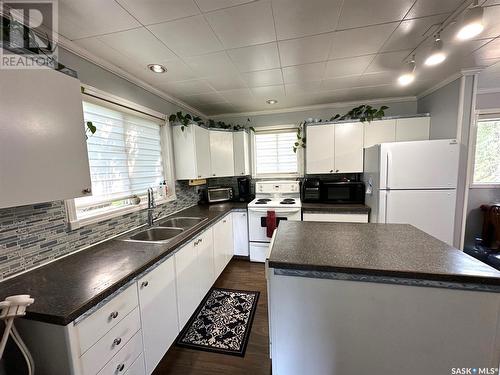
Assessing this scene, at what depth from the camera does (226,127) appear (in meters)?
3.47

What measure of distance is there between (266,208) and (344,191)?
1190 mm

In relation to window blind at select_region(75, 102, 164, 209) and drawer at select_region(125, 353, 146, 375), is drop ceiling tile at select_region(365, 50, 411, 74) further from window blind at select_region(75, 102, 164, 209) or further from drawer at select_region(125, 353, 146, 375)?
drawer at select_region(125, 353, 146, 375)

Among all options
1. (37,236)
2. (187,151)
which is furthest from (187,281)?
(187,151)

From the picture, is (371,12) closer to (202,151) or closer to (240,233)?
(202,151)

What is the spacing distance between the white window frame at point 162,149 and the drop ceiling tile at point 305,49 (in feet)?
5.01

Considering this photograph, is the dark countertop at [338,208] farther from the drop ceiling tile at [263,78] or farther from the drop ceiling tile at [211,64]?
the drop ceiling tile at [211,64]

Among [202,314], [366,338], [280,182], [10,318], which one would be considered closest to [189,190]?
[280,182]

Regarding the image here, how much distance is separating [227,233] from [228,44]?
2216 millimetres

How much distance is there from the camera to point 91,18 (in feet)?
4.17

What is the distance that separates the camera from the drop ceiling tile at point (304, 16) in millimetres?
1230

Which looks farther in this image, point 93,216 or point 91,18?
point 93,216

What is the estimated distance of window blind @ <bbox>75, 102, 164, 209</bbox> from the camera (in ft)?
5.60

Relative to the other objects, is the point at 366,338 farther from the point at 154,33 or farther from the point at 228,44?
the point at 154,33

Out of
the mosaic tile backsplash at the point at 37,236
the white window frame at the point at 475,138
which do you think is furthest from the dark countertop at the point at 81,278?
the white window frame at the point at 475,138
